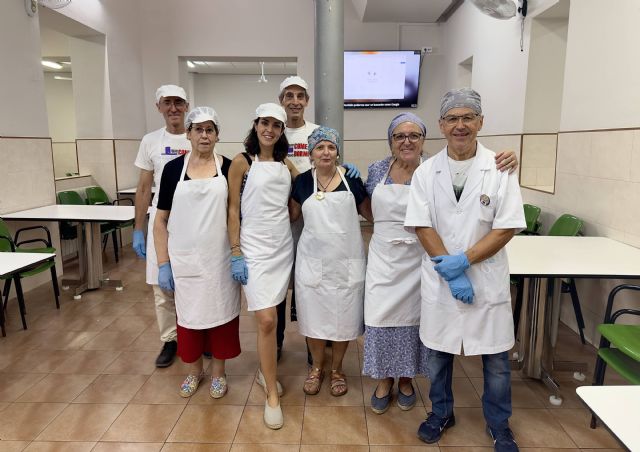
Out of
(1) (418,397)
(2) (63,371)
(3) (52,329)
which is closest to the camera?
(1) (418,397)

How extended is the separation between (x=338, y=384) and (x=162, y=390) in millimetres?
937

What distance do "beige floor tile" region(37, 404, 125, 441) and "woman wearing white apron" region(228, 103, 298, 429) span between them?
758 millimetres

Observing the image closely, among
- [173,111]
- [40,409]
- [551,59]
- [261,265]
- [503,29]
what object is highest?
[503,29]

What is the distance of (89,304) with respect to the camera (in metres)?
3.86

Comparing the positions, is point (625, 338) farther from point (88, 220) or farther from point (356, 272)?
point (88, 220)

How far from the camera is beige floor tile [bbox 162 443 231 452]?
2027mm

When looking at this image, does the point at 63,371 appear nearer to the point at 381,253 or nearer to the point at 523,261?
the point at 381,253

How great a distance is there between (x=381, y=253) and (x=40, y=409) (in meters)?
1.84

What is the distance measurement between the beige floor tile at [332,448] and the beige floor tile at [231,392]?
0.48 metres

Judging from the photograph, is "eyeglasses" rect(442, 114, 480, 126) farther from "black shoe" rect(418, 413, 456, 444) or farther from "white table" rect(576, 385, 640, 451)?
"black shoe" rect(418, 413, 456, 444)

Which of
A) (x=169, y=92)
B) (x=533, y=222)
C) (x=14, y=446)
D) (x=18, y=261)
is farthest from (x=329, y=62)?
(x=14, y=446)

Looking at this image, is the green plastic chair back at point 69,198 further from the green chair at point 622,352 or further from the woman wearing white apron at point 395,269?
the green chair at point 622,352

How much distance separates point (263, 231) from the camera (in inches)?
86.4

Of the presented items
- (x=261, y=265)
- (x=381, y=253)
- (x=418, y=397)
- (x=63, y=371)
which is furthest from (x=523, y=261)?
(x=63, y=371)
